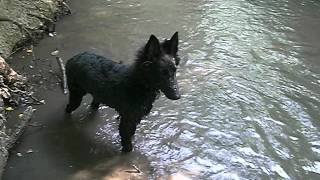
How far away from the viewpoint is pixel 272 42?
9.65 meters

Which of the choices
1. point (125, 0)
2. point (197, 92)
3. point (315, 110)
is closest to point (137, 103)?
point (197, 92)

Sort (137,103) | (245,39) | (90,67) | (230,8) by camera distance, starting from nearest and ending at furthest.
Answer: (137,103) < (90,67) < (245,39) < (230,8)

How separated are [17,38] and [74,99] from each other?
2905mm

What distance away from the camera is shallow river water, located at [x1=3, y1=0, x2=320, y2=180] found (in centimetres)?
596

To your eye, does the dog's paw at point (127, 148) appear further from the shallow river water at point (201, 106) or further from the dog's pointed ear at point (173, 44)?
the dog's pointed ear at point (173, 44)

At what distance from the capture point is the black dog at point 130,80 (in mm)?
5422

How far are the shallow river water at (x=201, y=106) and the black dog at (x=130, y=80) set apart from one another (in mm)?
552

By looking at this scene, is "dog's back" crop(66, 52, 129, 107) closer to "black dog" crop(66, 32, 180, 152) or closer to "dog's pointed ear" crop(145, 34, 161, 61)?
"black dog" crop(66, 32, 180, 152)

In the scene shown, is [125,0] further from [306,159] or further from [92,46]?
[306,159]

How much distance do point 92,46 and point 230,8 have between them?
13.2ft

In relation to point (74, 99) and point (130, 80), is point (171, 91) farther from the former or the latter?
point (74, 99)

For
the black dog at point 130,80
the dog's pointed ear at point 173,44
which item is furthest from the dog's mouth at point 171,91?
the dog's pointed ear at point 173,44

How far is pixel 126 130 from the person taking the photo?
5863mm

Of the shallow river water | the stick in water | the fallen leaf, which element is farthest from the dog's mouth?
the fallen leaf
